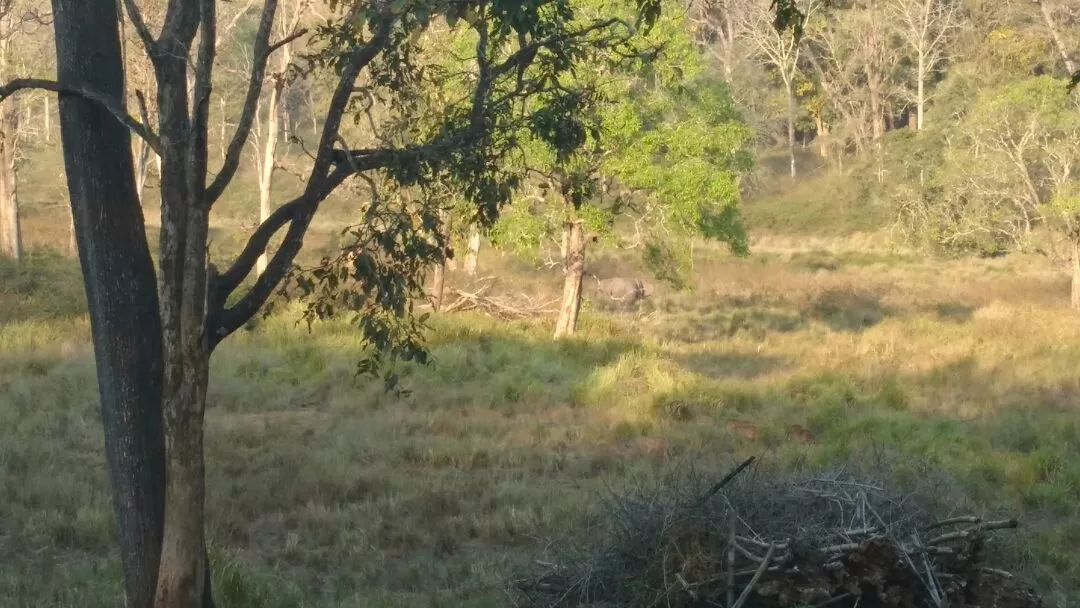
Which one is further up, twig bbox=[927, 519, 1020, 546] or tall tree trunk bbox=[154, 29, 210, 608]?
tall tree trunk bbox=[154, 29, 210, 608]

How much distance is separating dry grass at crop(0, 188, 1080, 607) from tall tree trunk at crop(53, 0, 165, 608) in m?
1.31

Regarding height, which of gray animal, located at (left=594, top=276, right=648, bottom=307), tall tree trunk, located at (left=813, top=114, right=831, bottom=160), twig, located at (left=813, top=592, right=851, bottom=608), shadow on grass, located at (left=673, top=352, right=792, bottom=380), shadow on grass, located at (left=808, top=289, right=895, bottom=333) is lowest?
shadow on grass, located at (left=808, top=289, right=895, bottom=333)

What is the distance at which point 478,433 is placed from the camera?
14.2 meters

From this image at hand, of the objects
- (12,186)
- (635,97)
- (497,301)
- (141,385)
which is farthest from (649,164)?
(12,186)

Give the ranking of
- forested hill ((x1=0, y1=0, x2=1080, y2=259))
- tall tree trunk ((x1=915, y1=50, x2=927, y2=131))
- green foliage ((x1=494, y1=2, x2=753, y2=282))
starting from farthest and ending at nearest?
tall tree trunk ((x1=915, y1=50, x2=927, y2=131))
forested hill ((x1=0, y1=0, x2=1080, y2=259))
green foliage ((x1=494, y1=2, x2=753, y2=282))

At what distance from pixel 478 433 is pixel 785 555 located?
8.29 meters

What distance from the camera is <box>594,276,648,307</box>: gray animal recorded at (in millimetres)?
34250

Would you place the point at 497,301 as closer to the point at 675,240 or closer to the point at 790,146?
Result: the point at 675,240

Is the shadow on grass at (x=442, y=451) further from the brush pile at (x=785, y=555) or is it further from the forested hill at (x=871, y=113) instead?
the forested hill at (x=871, y=113)

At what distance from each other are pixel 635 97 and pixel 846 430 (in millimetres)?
9326

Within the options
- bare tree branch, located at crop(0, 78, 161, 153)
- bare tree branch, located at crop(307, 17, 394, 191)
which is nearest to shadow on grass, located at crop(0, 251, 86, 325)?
bare tree branch, located at crop(0, 78, 161, 153)

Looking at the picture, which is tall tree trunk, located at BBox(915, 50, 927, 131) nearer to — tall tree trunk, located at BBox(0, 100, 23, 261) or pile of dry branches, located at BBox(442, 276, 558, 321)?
pile of dry branches, located at BBox(442, 276, 558, 321)

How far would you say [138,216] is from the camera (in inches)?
274

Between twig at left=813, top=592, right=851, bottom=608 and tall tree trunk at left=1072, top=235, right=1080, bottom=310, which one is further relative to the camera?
tall tree trunk at left=1072, top=235, right=1080, bottom=310
